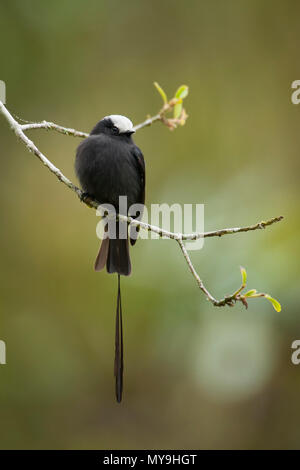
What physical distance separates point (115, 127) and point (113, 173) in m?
0.29

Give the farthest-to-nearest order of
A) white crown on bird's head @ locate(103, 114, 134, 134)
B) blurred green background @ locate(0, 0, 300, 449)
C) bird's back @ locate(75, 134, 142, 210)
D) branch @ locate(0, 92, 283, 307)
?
blurred green background @ locate(0, 0, 300, 449), white crown on bird's head @ locate(103, 114, 134, 134), bird's back @ locate(75, 134, 142, 210), branch @ locate(0, 92, 283, 307)

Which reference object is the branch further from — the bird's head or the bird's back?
the bird's head

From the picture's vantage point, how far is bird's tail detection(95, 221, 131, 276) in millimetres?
3160

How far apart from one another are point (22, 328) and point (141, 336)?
105 centimetres

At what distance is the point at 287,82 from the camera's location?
572 cm

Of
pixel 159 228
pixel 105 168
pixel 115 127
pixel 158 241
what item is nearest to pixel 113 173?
pixel 105 168

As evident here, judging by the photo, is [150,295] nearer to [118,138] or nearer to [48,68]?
[118,138]

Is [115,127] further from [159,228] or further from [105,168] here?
[159,228]

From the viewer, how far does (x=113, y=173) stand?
3.05 metres

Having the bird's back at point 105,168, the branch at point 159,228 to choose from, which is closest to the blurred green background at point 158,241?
the bird's back at point 105,168

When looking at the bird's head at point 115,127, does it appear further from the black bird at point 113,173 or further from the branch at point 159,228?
the branch at point 159,228

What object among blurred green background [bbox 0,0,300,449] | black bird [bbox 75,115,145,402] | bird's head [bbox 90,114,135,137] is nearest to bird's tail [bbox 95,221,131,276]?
black bird [bbox 75,115,145,402]

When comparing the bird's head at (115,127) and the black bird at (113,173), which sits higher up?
the bird's head at (115,127)

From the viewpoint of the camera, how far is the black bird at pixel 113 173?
3035mm
